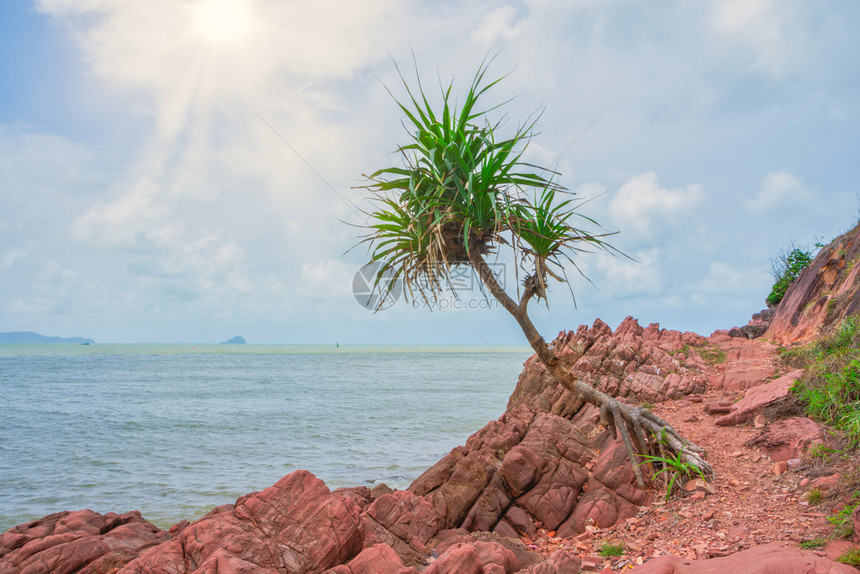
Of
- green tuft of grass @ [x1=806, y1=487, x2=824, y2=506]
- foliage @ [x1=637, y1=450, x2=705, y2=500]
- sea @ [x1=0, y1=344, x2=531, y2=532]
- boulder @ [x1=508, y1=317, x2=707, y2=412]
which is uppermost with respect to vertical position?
boulder @ [x1=508, y1=317, x2=707, y2=412]

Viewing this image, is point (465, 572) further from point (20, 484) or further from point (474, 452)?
point (20, 484)

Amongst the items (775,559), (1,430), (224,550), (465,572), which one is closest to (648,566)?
(775,559)

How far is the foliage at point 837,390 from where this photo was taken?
6.14 meters

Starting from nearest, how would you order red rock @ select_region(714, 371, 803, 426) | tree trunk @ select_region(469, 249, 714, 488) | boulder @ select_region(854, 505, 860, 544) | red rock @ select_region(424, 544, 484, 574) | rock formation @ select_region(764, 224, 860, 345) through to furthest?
1. boulder @ select_region(854, 505, 860, 544)
2. red rock @ select_region(424, 544, 484, 574)
3. tree trunk @ select_region(469, 249, 714, 488)
4. red rock @ select_region(714, 371, 803, 426)
5. rock formation @ select_region(764, 224, 860, 345)

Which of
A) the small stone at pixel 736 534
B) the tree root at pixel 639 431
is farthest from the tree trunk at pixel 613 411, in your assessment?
the small stone at pixel 736 534

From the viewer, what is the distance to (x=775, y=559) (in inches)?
143

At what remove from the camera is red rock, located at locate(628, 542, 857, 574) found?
3.46 meters

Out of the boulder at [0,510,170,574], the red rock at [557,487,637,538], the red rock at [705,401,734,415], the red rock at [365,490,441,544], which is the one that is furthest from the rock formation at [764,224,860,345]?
the boulder at [0,510,170,574]

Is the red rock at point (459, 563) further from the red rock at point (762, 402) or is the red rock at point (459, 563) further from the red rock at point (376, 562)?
the red rock at point (762, 402)

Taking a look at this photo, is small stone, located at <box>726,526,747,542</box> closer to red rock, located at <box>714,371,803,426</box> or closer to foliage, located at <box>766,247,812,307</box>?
red rock, located at <box>714,371,803,426</box>

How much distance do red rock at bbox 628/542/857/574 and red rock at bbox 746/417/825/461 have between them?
2.75m

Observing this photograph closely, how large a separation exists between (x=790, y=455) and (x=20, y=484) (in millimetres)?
15803

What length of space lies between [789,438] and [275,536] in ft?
21.9

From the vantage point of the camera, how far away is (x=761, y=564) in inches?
143
